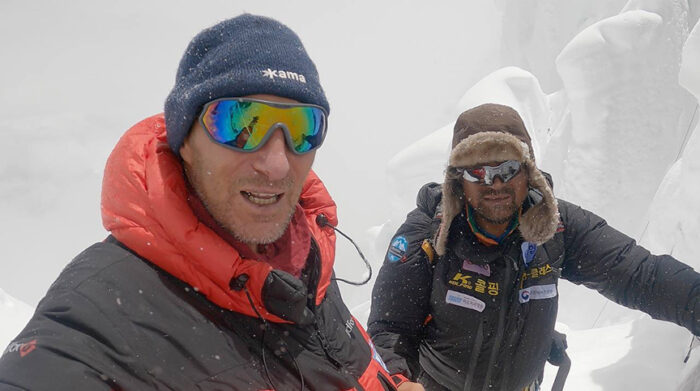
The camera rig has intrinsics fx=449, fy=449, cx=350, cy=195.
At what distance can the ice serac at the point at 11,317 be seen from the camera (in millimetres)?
4999

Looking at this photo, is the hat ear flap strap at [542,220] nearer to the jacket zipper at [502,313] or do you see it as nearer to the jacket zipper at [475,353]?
the jacket zipper at [502,313]

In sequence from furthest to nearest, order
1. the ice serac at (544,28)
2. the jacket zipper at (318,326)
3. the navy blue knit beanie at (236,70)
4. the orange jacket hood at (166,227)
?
1. the ice serac at (544,28)
2. the jacket zipper at (318,326)
3. the navy blue knit beanie at (236,70)
4. the orange jacket hood at (166,227)

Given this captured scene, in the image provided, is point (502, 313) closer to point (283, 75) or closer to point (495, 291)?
point (495, 291)

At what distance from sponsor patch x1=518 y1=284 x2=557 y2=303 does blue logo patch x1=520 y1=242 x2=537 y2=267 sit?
12cm

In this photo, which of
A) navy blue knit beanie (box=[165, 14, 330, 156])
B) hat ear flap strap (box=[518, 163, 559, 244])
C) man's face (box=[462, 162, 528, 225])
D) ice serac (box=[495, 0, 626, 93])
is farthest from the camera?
ice serac (box=[495, 0, 626, 93])

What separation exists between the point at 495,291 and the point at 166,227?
157 cm

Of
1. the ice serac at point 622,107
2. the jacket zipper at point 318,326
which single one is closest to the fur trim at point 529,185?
the jacket zipper at point 318,326

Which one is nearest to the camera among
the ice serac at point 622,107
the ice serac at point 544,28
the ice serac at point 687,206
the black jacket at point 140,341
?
the black jacket at point 140,341

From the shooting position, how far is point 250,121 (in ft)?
3.63

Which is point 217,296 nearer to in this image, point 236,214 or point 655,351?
point 236,214

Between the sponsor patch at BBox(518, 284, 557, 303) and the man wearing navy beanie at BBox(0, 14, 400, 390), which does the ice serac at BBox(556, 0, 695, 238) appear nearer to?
the sponsor patch at BBox(518, 284, 557, 303)

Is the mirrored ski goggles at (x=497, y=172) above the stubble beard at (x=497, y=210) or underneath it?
above

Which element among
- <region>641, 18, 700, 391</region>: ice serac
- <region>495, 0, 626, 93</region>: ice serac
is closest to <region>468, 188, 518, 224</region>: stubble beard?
<region>641, 18, 700, 391</region>: ice serac

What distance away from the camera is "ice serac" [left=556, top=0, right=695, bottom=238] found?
10.9 meters
